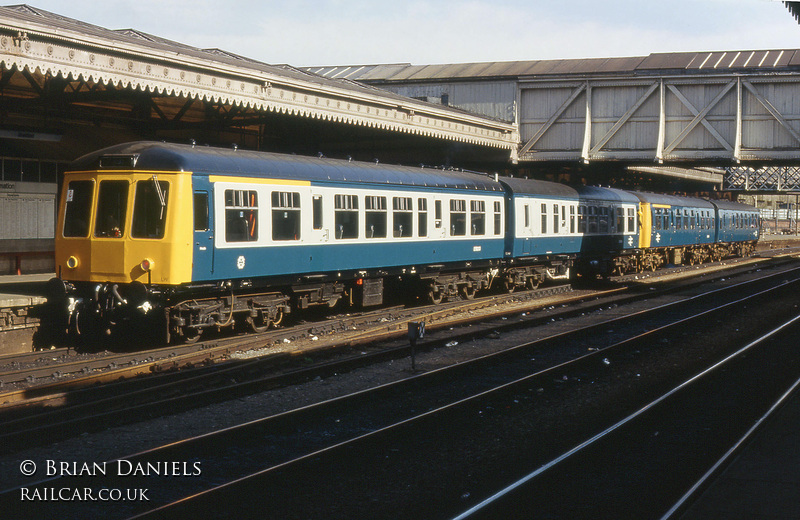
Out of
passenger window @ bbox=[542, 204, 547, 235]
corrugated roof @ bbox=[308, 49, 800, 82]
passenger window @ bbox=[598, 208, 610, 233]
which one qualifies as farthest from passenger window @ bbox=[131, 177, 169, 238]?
corrugated roof @ bbox=[308, 49, 800, 82]

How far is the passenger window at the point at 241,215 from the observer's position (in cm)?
1430

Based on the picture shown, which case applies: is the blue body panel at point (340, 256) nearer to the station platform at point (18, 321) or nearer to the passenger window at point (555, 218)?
the station platform at point (18, 321)

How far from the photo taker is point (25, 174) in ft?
69.6

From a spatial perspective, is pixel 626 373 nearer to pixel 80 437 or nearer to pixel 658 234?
pixel 80 437

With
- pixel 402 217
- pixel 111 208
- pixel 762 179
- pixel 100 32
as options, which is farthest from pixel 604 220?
pixel 762 179

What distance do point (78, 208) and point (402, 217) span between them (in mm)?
7346

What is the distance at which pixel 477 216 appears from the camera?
2208cm

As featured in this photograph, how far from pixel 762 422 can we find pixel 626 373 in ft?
12.4

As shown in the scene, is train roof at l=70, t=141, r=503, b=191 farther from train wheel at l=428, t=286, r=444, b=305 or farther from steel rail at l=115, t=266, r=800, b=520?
steel rail at l=115, t=266, r=800, b=520

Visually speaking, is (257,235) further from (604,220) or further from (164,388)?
(604,220)

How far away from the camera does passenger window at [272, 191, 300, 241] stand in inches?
603

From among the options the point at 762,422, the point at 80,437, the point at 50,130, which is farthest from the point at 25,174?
the point at 762,422

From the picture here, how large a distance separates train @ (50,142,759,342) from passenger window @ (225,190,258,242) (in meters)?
0.02

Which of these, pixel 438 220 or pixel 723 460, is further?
pixel 438 220
